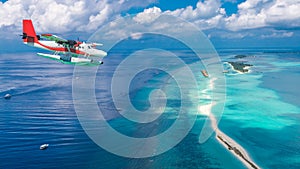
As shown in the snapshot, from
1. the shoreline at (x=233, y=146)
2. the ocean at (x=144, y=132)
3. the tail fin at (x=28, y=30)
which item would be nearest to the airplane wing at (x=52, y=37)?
the tail fin at (x=28, y=30)

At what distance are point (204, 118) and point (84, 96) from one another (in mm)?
30937

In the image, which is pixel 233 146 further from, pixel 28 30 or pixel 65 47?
pixel 28 30

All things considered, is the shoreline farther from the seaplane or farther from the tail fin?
the tail fin

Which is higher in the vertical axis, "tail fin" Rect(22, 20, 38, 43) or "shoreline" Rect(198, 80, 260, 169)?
"tail fin" Rect(22, 20, 38, 43)

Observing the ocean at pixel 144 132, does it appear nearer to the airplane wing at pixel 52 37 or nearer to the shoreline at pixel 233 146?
the shoreline at pixel 233 146

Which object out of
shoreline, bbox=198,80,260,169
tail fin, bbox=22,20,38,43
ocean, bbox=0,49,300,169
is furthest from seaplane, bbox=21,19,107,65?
shoreline, bbox=198,80,260,169

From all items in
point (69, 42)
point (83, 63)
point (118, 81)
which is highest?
point (69, 42)

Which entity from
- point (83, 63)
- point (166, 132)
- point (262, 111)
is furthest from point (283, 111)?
point (83, 63)

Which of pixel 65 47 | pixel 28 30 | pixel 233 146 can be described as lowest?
pixel 233 146

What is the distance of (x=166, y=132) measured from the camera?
146 feet

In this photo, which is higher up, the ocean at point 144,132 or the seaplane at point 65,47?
the seaplane at point 65,47

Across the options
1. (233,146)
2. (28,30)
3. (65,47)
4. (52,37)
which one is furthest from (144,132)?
(28,30)

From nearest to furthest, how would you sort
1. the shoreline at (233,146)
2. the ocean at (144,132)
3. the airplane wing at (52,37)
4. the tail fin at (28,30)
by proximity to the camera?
the airplane wing at (52,37) < the tail fin at (28,30) < the ocean at (144,132) < the shoreline at (233,146)

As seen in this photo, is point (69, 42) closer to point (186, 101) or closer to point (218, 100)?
point (186, 101)
